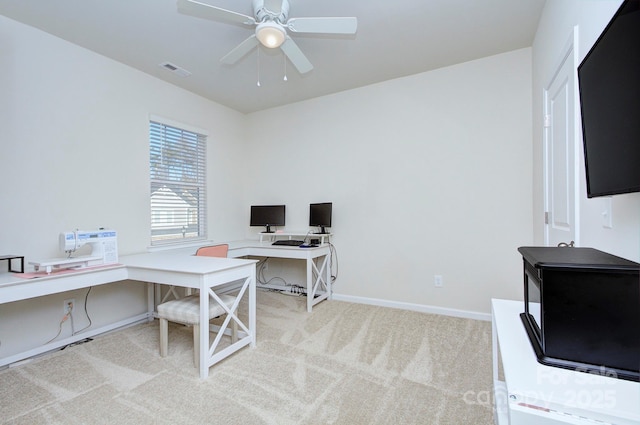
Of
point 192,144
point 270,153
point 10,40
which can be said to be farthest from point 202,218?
point 10,40

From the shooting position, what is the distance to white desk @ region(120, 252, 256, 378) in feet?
6.74

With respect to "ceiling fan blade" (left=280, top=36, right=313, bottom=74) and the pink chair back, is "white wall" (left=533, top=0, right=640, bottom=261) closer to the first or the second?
"ceiling fan blade" (left=280, top=36, right=313, bottom=74)

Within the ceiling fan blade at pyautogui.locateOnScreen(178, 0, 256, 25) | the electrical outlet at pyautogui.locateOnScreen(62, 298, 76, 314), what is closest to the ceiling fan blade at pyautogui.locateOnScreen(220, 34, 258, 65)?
the ceiling fan blade at pyautogui.locateOnScreen(178, 0, 256, 25)

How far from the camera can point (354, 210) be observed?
373cm

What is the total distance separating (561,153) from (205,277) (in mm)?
2463

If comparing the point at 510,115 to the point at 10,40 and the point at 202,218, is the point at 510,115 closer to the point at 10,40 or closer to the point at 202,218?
the point at 202,218

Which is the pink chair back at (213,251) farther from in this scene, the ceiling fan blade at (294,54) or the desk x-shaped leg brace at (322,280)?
the ceiling fan blade at (294,54)

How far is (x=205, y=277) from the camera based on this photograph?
2053 mm

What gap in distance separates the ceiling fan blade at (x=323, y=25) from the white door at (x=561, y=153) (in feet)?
4.07

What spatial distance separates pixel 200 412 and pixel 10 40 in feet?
10.3

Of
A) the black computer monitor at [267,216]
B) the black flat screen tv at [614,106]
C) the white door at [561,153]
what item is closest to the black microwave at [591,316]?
the black flat screen tv at [614,106]

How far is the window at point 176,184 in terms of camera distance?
3357mm

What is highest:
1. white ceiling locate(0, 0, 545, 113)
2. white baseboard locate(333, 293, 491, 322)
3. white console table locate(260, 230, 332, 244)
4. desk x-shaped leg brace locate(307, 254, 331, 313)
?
white ceiling locate(0, 0, 545, 113)

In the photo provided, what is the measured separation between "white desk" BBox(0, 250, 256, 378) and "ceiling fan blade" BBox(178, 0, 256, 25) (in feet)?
5.58
